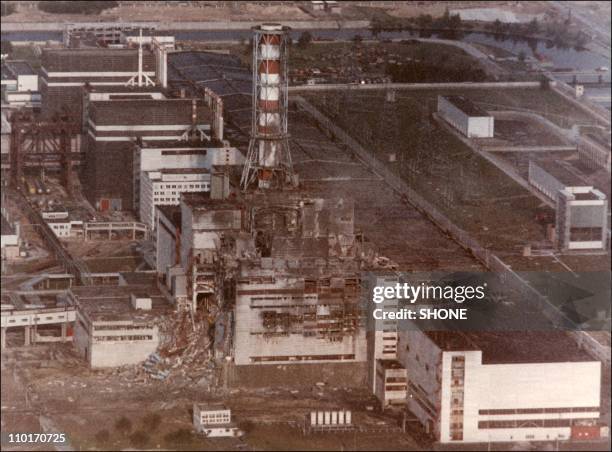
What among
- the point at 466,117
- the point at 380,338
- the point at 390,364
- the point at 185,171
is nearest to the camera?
the point at 390,364

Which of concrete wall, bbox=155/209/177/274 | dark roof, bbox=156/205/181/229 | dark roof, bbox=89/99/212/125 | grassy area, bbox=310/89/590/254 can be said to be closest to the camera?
concrete wall, bbox=155/209/177/274

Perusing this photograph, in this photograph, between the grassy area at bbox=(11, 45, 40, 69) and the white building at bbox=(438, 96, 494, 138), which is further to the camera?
the grassy area at bbox=(11, 45, 40, 69)

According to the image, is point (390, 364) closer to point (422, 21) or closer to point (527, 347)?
point (527, 347)

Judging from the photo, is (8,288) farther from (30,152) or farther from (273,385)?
(30,152)

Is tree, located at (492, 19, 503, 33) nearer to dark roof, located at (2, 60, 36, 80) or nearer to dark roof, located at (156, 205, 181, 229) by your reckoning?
dark roof, located at (2, 60, 36, 80)

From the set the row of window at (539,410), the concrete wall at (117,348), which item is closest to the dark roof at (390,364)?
the row of window at (539,410)

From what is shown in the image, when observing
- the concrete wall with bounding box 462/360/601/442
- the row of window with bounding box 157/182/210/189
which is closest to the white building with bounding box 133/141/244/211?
the row of window with bounding box 157/182/210/189

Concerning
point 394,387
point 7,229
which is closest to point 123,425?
point 394,387
